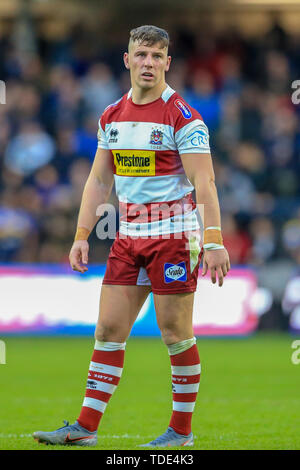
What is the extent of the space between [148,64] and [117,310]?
1.45 m

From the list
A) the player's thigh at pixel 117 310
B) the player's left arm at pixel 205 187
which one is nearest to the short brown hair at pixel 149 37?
the player's left arm at pixel 205 187

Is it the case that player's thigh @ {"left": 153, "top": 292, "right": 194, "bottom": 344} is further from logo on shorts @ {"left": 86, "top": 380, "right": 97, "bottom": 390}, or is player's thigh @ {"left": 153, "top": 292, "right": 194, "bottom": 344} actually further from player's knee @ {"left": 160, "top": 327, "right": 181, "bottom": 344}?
logo on shorts @ {"left": 86, "top": 380, "right": 97, "bottom": 390}

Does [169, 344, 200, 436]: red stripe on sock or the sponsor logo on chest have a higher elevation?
the sponsor logo on chest

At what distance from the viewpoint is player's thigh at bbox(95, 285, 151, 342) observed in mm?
5559

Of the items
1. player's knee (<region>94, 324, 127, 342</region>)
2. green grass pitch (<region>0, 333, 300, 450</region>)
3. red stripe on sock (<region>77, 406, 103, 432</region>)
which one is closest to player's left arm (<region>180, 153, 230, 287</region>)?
player's knee (<region>94, 324, 127, 342</region>)

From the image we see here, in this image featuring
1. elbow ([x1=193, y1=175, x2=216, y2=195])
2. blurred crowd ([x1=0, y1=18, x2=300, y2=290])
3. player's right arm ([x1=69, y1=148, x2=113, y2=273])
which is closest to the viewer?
elbow ([x1=193, y1=175, x2=216, y2=195])

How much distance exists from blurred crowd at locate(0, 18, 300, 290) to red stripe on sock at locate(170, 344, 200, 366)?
25.2ft

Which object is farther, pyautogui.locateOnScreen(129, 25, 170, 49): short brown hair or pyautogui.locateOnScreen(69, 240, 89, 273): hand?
pyautogui.locateOnScreen(69, 240, 89, 273): hand

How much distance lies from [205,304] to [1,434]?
709 centimetres

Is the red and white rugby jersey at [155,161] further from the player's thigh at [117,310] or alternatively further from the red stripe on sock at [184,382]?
the red stripe on sock at [184,382]

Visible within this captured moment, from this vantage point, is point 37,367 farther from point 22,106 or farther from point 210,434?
point 22,106

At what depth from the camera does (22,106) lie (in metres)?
15.5

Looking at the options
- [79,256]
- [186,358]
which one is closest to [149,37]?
[79,256]
